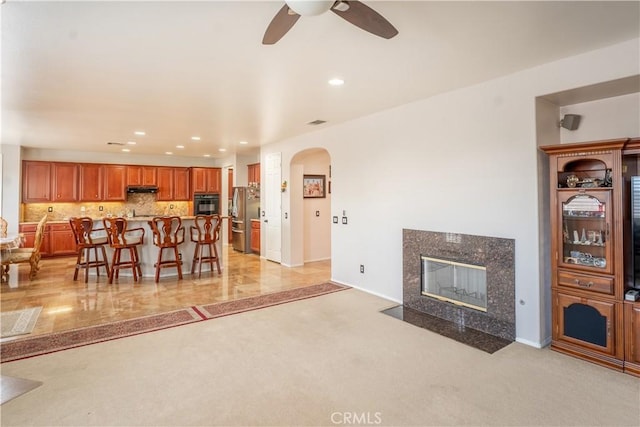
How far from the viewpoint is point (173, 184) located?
985 centimetres

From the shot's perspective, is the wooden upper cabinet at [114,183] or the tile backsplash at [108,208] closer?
the tile backsplash at [108,208]

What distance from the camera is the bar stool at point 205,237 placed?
20.6 feet

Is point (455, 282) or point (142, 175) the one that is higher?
point (142, 175)

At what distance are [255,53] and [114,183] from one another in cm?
781

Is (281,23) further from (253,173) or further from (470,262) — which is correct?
(253,173)

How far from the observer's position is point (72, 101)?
4.27 meters

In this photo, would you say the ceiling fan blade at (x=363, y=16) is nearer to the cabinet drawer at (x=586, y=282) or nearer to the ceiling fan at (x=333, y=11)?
the ceiling fan at (x=333, y=11)

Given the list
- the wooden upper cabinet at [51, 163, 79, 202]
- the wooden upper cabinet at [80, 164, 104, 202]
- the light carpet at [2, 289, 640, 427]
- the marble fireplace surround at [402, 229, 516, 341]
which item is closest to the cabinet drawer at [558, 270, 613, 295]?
the marble fireplace surround at [402, 229, 516, 341]

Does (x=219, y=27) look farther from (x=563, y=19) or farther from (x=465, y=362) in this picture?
(x=465, y=362)

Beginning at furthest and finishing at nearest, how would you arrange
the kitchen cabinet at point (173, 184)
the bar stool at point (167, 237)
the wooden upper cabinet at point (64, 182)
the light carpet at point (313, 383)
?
the kitchen cabinet at point (173, 184) < the wooden upper cabinet at point (64, 182) < the bar stool at point (167, 237) < the light carpet at point (313, 383)

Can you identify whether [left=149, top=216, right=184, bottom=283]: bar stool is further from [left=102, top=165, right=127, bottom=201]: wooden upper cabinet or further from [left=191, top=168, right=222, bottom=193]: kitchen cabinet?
[left=191, top=168, right=222, bottom=193]: kitchen cabinet

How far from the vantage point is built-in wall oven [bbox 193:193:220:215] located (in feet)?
32.2

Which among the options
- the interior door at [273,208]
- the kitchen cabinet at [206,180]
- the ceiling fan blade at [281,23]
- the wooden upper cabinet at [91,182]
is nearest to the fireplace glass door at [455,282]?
the ceiling fan blade at [281,23]

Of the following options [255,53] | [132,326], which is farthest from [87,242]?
[255,53]
